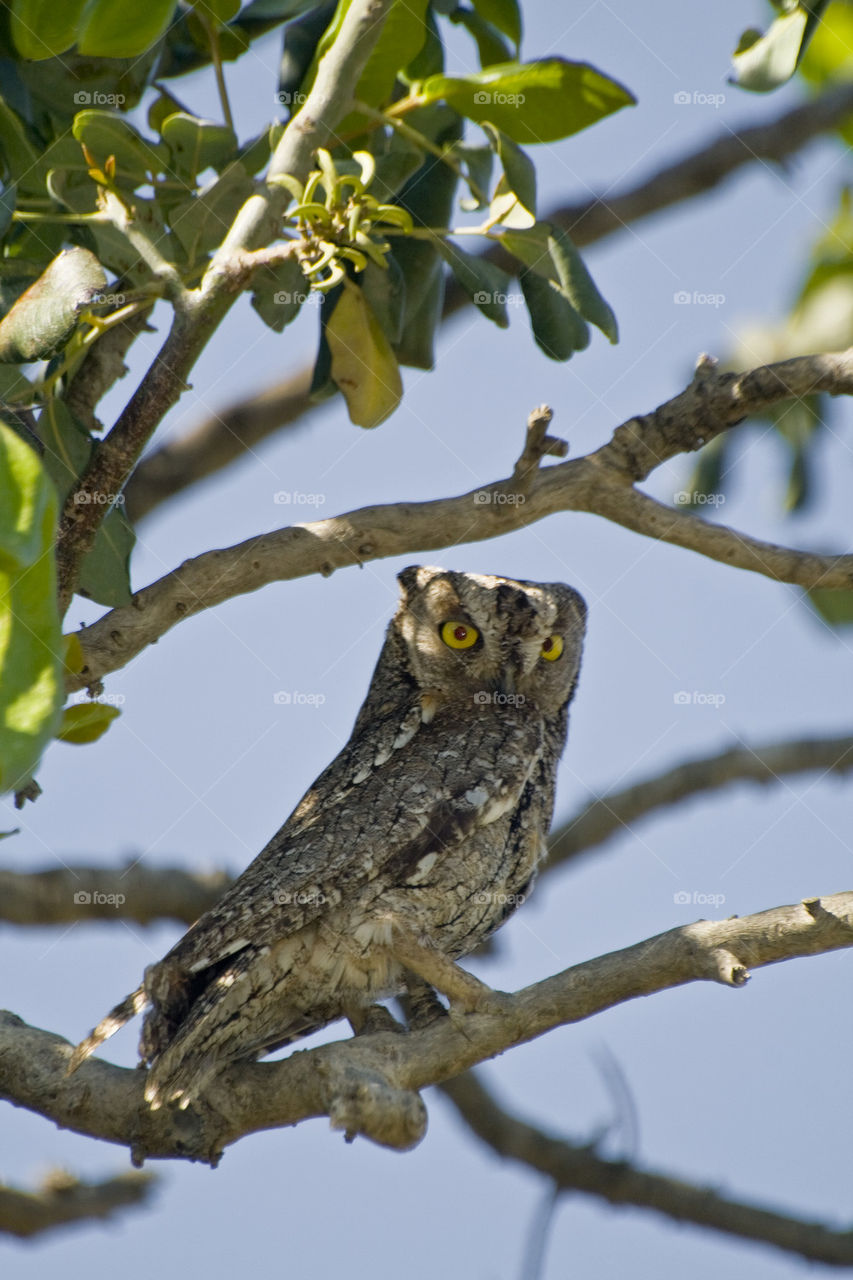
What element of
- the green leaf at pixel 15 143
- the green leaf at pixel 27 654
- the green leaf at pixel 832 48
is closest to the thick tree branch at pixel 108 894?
the green leaf at pixel 15 143

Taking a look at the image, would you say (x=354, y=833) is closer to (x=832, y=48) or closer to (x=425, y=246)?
(x=425, y=246)

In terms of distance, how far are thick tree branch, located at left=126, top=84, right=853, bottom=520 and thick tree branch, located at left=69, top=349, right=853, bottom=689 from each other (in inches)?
118

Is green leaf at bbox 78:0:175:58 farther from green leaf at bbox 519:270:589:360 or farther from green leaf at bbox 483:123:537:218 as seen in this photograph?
green leaf at bbox 519:270:589:360

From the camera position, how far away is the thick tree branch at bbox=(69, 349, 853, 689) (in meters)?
3.04

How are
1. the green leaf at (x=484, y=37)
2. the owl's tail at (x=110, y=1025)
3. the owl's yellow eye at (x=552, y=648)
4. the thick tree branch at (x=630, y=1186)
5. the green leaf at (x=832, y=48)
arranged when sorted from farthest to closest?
the thick tree branch at (x=630, y=1186), the owl's yellow eye at (x=552, y=648), the green leaf at (x=832, y=48), the green leaf at (x=484, y=37), the owl's tail at (x=110, y=1025)

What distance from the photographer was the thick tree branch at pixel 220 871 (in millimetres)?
4727

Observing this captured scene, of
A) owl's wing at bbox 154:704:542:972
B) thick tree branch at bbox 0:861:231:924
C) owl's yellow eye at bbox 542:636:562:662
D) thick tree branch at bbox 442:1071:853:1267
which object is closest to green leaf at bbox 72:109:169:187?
owl's wing at bbox 154:704:542:972

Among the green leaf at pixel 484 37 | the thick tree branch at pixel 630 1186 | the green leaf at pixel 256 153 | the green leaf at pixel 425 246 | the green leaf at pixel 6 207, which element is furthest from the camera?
the thick tree branch at pixel 630 1186

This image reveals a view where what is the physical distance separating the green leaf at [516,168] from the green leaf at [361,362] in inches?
22.3

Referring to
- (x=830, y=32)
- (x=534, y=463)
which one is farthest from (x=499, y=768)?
(x=830, y=32)

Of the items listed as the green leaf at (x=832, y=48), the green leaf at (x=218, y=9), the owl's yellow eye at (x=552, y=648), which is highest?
the green leaf at (x=832, y=48)

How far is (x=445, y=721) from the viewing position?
13.9 feet

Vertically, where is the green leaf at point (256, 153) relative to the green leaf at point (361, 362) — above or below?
above

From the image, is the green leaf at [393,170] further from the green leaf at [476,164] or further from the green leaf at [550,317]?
the green leaf at [550,317]
